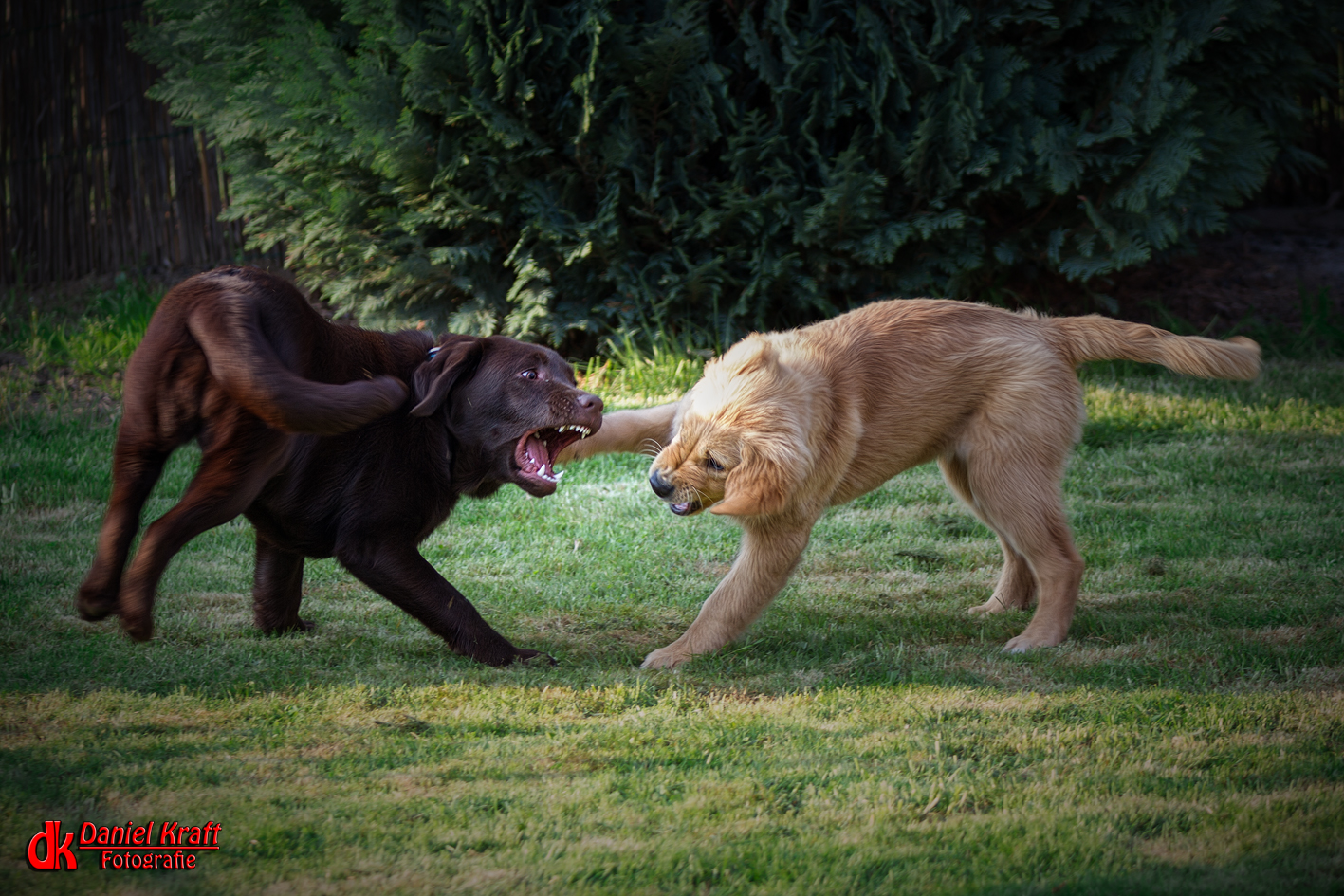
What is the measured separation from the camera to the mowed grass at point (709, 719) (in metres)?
2.36

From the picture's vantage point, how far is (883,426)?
4168 mm

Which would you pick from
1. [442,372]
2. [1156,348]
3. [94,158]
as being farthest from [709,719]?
[94,158]

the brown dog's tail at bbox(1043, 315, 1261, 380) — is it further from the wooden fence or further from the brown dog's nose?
the wooden fence

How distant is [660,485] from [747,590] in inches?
19.0

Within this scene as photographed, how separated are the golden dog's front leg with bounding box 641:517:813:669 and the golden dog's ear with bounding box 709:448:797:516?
19 cm

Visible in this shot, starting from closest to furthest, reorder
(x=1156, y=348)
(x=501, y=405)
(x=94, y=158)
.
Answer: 1. (x=501, y=405)
2. (x=1156, y=348)
3. (x=94, y=158)

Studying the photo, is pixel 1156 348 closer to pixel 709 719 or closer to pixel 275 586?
pixel 709 719

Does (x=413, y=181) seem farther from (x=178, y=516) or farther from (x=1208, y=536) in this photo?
(x=1208, y=536)

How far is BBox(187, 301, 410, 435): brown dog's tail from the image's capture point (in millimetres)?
3068

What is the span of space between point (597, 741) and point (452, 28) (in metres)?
5.29

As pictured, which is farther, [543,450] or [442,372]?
[543,450]

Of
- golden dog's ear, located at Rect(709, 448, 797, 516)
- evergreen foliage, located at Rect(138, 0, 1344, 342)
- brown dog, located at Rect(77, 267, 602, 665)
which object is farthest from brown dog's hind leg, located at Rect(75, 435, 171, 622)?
evergreen foliage, located at Rect(138, 0, 1344, 342)

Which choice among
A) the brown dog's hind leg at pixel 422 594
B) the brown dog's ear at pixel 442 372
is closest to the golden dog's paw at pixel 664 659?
the brown dog's hind leg at pixel 422 594

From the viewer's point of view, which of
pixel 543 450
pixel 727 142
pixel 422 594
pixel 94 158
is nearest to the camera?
pixel 422 594
